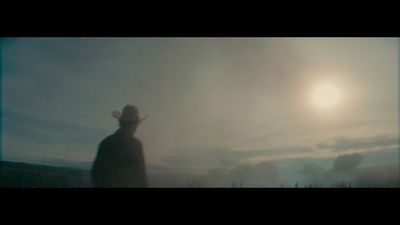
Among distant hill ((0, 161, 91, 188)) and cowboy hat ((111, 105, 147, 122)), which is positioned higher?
cowboy hat ((111, 105, 147, 122))

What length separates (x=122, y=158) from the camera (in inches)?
164

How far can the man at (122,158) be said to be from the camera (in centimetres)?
399

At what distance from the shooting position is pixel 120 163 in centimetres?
413

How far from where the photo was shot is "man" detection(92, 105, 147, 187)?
399 cm

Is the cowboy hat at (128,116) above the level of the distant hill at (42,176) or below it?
above

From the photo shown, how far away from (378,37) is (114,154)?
3227 millimetres

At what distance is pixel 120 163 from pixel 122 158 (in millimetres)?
72
